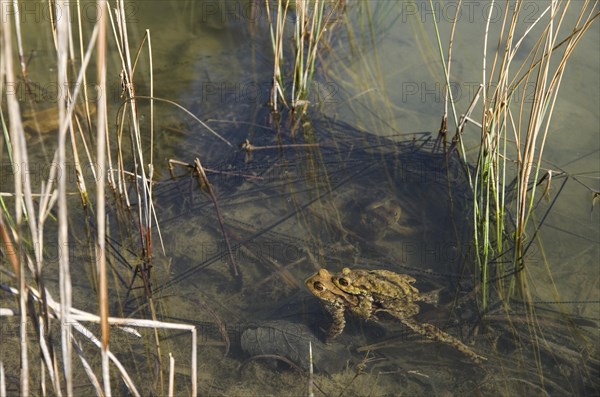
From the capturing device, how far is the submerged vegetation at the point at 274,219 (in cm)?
321

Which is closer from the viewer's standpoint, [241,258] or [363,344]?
[363,344]

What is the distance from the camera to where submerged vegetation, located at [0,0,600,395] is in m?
3.21

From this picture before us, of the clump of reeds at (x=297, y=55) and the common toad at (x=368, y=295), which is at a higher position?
the clump of reeds at (x=297, y=55)

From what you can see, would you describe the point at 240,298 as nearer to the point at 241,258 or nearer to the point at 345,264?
the point at 241,258

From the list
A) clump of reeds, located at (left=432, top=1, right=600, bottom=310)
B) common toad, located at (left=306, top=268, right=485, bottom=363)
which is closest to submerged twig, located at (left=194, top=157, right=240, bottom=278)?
common toad, located at (left=306, top=268, right=485, bottom=363)

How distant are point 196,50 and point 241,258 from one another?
2795mm

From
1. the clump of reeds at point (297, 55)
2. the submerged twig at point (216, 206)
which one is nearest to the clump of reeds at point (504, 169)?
the clump of reeds at point (297, 55)

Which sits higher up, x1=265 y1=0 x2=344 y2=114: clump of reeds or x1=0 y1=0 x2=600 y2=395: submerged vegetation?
x1=265 y1=0 x2=344 y2=114: clump of reeds

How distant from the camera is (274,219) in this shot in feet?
14.0

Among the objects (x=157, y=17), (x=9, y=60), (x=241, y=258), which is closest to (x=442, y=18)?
(x=157, y=17)

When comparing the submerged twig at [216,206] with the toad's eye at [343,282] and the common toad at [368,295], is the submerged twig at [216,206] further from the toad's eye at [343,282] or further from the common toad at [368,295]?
the toad's eye at [343,282]

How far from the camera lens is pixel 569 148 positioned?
15.3 feet

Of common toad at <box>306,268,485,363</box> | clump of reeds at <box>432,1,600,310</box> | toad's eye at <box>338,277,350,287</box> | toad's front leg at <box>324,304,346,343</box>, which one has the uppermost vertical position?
clump of reeds at <box>432,1,600,310</box>

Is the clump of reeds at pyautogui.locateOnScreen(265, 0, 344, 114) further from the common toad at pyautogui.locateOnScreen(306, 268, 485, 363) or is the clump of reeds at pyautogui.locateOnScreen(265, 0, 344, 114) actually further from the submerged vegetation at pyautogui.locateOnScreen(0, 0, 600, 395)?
the common toad at pyautogui.locateOnScreen(306, 268, 485, 363)
